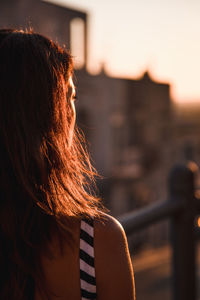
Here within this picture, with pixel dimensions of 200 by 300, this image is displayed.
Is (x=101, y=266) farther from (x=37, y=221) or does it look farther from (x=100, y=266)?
(x=37, y=221)

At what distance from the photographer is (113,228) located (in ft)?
3.32

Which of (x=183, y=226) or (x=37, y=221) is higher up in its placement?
(x=37, y=221)

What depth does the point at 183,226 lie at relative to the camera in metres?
2.26

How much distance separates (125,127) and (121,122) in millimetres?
315

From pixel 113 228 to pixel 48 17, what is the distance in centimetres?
1571

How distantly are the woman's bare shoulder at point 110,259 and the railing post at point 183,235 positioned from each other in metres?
1.23

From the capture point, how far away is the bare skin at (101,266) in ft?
3.24

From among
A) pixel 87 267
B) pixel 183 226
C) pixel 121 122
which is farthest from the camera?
pixel 121 122

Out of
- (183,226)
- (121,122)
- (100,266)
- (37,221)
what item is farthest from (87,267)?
(121,122)

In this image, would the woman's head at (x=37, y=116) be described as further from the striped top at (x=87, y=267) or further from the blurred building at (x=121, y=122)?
the blurred building at (x=121, y=122)

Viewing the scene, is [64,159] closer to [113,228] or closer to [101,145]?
[113,228]

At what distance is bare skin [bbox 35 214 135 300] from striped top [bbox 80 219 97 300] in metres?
0.01

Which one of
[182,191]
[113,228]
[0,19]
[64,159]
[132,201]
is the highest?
[0,19]

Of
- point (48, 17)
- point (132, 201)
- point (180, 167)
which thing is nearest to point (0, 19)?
point (48, 17)
